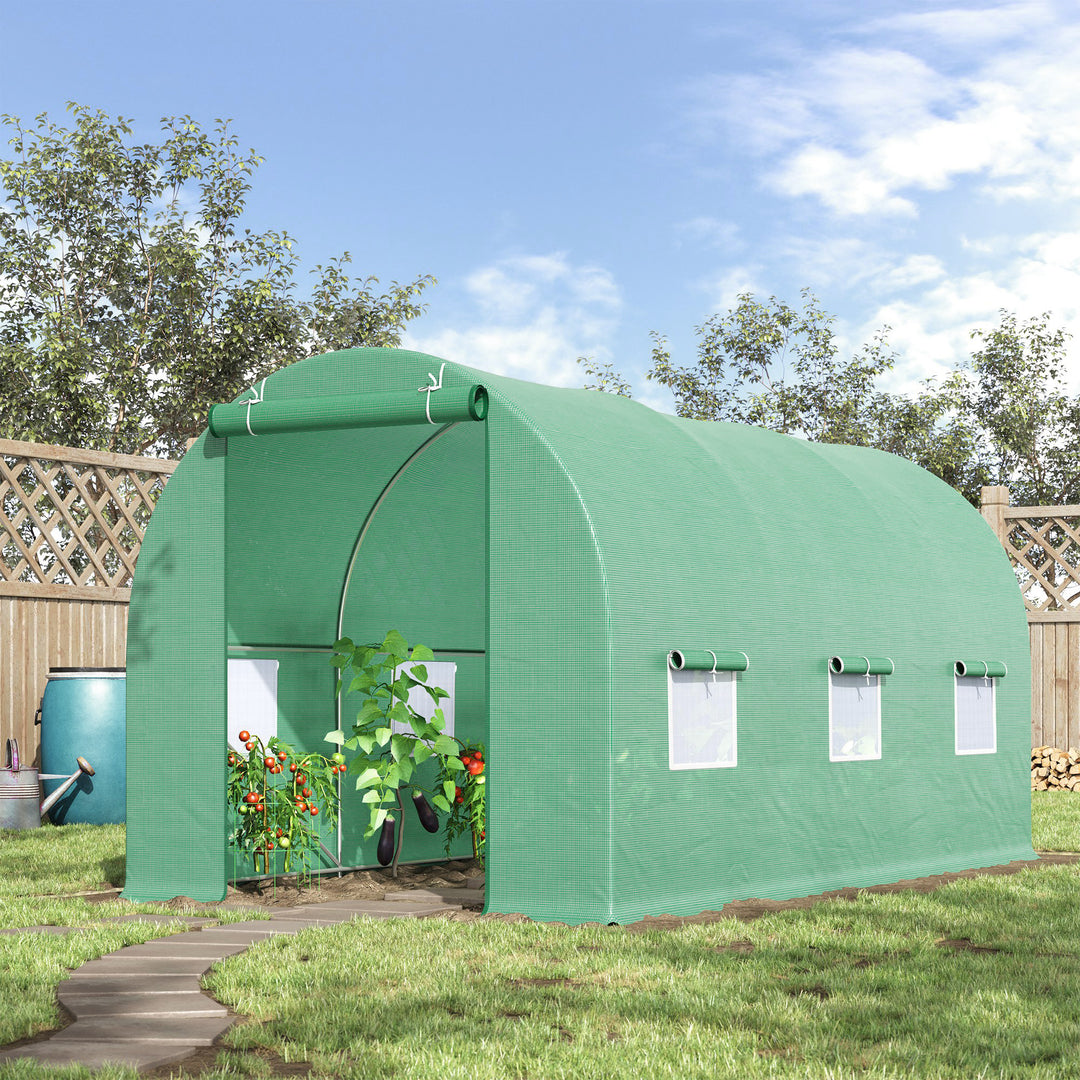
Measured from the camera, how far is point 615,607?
7.25m

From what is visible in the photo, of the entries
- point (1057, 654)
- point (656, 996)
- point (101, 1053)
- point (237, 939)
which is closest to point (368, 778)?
point (237, 939)

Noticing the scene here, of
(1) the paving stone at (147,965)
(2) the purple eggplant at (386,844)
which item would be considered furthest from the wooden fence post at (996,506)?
(1) the paving stone at (147,965)

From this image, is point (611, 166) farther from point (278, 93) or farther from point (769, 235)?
point (278, 93)

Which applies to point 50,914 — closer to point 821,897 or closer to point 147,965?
point 147,965

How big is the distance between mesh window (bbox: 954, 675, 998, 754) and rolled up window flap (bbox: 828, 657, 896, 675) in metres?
1.07

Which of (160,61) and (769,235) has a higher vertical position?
(160,61)

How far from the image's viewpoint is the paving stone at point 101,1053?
4621 millimetres

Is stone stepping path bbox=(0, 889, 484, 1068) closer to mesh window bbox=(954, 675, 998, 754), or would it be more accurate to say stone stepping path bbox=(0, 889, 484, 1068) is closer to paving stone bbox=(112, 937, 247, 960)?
paving stone bbox=(112, 937, 247, 960)

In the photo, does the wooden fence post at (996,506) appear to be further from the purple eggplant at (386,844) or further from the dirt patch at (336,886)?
the purple eggplant at (386,844)

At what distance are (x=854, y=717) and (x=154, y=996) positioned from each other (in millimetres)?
5114

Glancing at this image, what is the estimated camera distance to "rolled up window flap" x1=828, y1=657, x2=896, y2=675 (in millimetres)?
9031

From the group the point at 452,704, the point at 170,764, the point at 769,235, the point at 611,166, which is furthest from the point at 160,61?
the point at 170,764

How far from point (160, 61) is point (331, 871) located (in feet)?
46.5

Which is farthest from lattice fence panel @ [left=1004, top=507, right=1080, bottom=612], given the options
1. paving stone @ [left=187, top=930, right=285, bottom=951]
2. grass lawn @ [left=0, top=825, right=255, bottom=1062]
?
paving stone @ [left=187, top=930, right=285, bottom=951]
